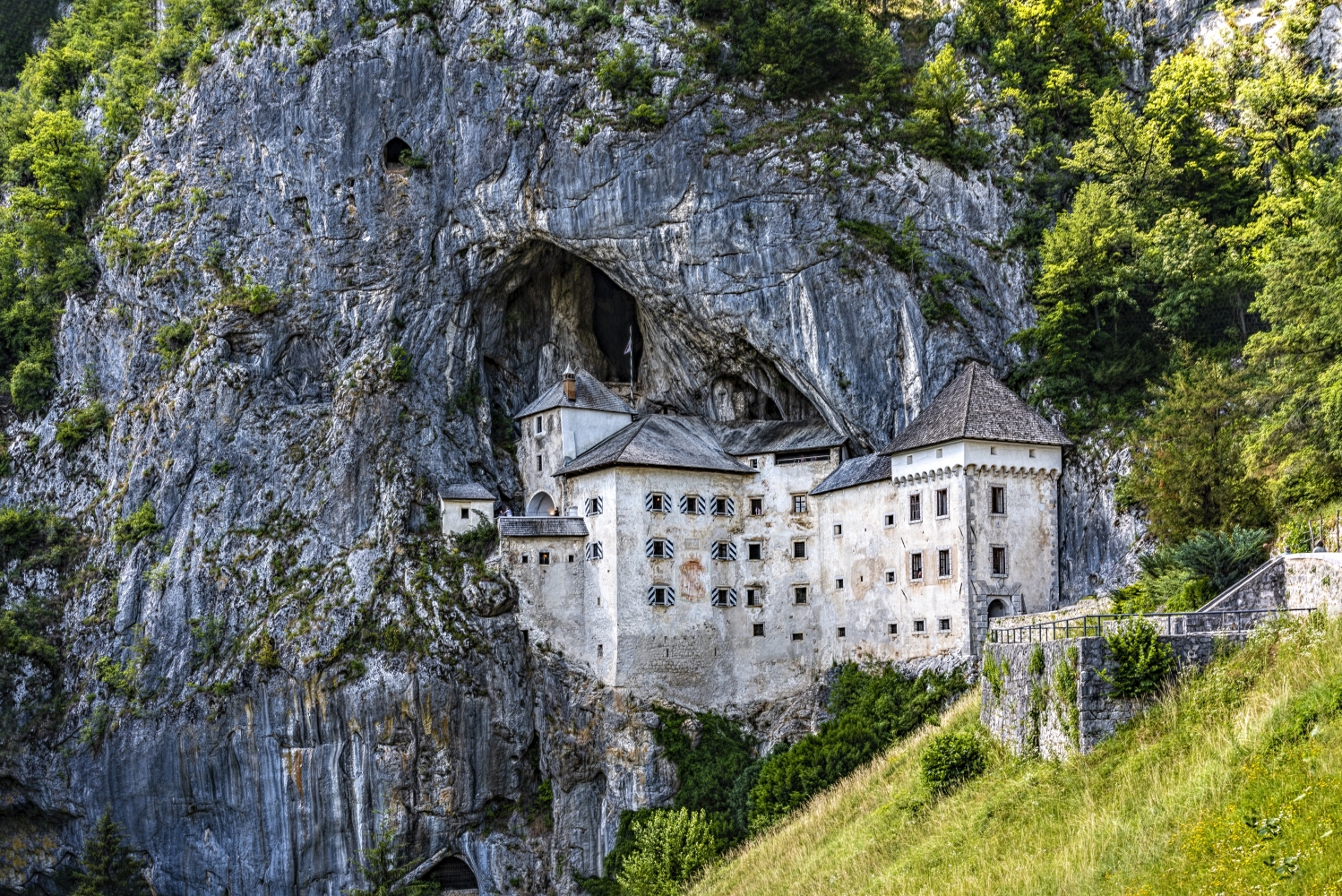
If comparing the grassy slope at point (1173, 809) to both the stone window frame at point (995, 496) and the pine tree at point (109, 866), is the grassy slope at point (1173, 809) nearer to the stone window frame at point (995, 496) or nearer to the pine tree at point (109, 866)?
the stone window frame at point (995, 496)

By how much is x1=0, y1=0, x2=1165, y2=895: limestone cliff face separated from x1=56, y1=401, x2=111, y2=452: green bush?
27.9 inches

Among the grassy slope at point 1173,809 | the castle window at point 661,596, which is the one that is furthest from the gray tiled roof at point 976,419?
the grassy slope at point 1173,809

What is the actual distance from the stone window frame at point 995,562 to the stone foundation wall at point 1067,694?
21362mm

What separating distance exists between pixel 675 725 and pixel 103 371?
35.3m

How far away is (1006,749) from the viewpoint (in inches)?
1218

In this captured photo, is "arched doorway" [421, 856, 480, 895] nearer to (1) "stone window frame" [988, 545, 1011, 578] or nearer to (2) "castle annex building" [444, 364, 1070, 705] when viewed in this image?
(2) "castle annex building" [444, 364, 1070, 705]

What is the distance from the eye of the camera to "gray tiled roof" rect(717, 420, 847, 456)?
59.8 m

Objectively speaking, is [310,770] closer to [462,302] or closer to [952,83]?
[462,302]

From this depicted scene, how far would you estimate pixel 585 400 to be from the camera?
6419 centimetres

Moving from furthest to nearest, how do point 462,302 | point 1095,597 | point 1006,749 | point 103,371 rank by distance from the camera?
point 103,371, point 462,302, point 1095,597, point 1006,749

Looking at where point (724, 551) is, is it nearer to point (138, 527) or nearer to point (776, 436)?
point (776, 436)

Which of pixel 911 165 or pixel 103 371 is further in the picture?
pixel 103 371

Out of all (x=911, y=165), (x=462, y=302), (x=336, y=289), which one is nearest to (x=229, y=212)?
(x=336, y=289)

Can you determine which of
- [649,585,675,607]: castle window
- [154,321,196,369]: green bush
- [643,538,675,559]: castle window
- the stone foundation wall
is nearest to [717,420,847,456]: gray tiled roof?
[643,538,675,559]: castle window
